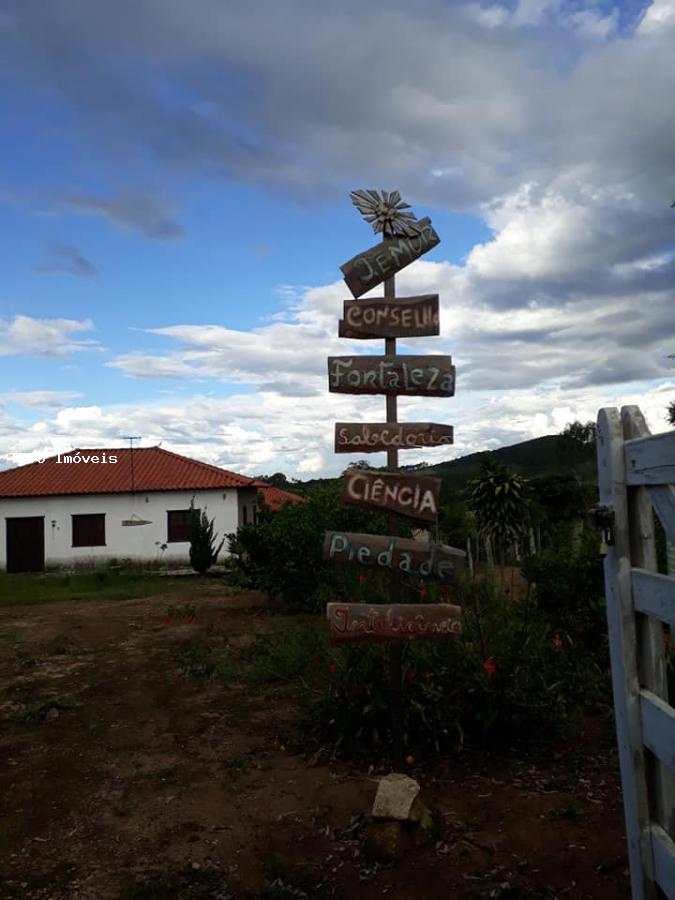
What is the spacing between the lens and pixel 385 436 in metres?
4.70

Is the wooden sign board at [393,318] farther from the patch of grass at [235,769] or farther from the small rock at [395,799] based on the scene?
the patch of grass at [235,769]

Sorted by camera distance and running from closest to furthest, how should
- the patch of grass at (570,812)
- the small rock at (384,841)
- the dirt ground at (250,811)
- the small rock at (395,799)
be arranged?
1. the dirt ground at (250,811)
2. the small rock at (384,841)
3. the small rock at (395,799)
4. the patch of grass at (570,812)

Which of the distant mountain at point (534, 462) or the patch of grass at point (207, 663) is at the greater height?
the distant mountain at point (534, 462)

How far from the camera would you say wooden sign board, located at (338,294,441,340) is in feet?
15.9

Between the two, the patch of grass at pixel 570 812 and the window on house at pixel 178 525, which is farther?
the window on house at pixel 178 525

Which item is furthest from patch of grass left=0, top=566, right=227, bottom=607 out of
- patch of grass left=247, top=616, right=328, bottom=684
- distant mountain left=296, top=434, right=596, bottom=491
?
distant mountain left=296, top=434, right=596, bottom=491

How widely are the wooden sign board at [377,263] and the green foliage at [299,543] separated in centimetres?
724

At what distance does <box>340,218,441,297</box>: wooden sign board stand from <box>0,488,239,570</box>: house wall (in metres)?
20.0

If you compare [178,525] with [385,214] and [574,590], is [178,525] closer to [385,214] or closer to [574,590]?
[574,590]

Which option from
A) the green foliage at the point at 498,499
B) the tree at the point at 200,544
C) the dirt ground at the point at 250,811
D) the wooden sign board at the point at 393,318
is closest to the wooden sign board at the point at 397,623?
the dirt ground at the point at 250,811

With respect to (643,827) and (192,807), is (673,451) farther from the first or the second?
(192,807)

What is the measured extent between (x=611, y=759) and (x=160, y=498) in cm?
2093

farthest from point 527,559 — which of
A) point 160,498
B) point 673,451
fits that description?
point 160,498

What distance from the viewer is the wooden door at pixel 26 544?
24.1m
